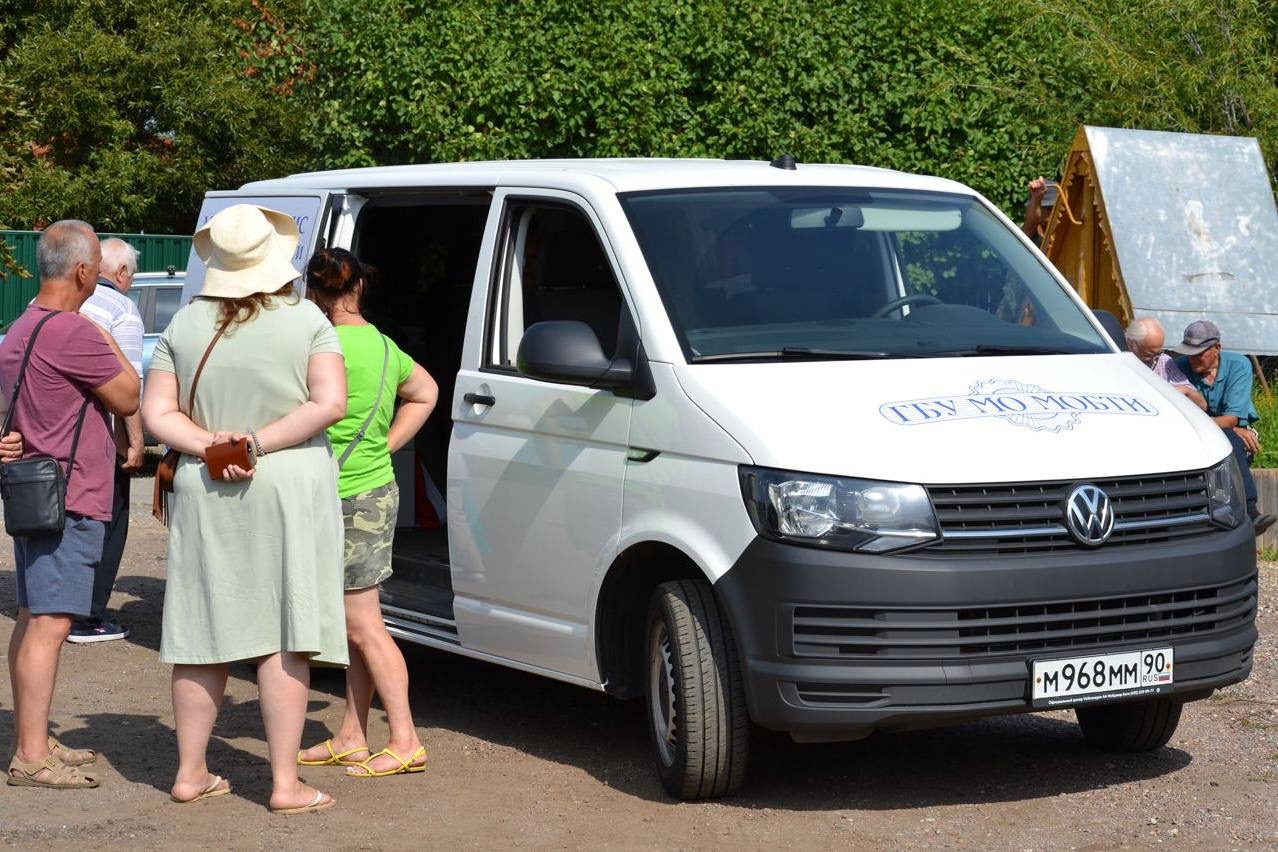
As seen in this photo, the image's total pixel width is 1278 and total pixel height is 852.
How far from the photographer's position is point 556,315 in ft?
23.1

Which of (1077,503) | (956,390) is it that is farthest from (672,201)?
(1077,503)

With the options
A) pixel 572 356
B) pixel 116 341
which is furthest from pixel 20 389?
pixel 116 341

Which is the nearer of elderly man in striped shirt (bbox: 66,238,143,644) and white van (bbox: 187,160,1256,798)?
white van (bbox: 187,160,1256,798)

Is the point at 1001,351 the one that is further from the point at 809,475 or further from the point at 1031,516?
the point at 809,475

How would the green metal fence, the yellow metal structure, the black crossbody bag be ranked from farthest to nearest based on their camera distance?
1. the green metal fence
2. the yellow metal structure
3. the black crossbody bag

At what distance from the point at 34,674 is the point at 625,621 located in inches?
75.4

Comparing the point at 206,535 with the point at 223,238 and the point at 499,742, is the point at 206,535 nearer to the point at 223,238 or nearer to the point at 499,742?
the point at 223,238

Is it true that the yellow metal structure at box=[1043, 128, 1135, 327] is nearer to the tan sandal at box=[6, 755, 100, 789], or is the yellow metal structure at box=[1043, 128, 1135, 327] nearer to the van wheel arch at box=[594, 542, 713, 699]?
the van wheel arch at box=[594, 542, 713, 699]

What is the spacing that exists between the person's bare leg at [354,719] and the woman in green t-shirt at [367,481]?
2 centimetres

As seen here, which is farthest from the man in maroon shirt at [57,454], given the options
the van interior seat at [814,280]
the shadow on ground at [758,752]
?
the van interior seat at [814,280]

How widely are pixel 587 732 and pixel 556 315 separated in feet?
5.19

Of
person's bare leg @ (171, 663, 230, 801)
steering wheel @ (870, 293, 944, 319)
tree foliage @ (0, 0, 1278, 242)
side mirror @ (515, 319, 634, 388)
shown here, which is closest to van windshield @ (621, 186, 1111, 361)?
steering wheel @ (870, 293, 944, 319)

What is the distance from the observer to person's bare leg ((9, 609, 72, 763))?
6227 millimetres

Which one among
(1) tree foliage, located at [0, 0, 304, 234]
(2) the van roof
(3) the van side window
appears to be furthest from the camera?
(1) tree foliage, located at [0, 0, 304, 234]
